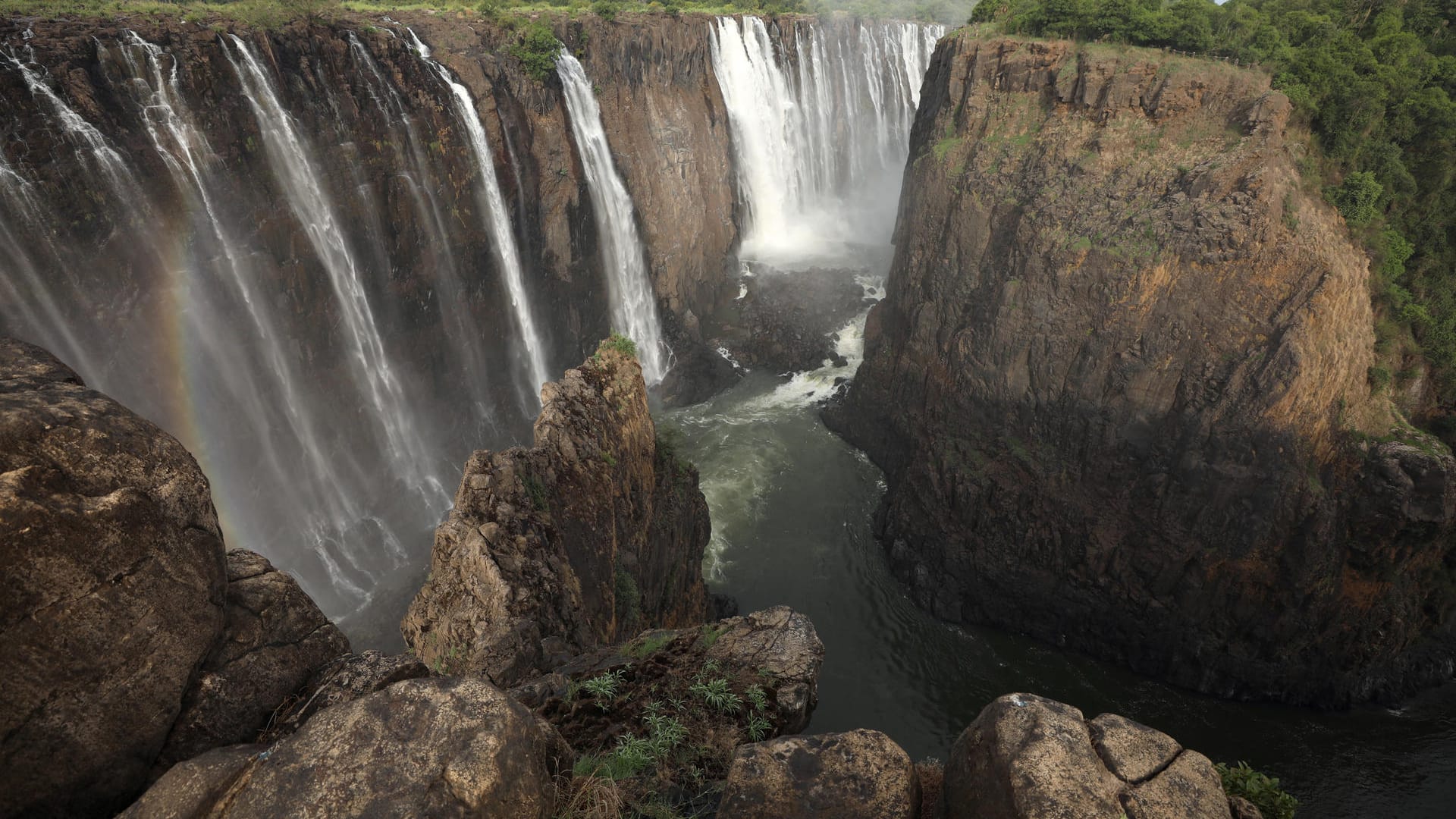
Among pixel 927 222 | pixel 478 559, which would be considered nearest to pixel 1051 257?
pixel 927 222

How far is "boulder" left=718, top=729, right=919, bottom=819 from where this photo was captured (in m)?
5.41

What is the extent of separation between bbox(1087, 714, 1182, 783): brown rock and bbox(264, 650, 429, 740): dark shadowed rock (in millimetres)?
6026

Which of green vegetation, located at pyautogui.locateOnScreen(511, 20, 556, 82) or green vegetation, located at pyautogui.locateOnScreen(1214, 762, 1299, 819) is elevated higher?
green vegetation, located at pyautogui.locateOnScreen(511, 20, 556, 82)

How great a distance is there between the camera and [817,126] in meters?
43.5

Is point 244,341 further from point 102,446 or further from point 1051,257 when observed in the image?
point 1051,257

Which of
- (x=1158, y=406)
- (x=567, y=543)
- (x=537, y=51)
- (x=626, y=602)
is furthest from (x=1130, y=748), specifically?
(x=537, y=51)

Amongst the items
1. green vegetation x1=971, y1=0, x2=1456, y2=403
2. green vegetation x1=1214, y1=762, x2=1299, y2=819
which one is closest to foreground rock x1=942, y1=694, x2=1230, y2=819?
green vegetation x1=1214, y1=762, x2=1299, y2=819

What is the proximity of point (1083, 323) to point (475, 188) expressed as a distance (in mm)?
23168

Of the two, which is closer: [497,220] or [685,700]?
[685,700]

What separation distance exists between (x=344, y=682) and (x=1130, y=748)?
6.80 metres

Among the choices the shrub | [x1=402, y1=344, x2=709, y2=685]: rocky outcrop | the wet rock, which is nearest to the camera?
the wet rock

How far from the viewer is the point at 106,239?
1756cm

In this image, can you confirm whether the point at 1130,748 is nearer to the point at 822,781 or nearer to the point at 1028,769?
the point at 1028,769

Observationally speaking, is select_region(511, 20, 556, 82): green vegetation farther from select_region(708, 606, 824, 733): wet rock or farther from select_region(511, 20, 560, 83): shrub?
select_region(708, 606, 824, 733): wet rock
